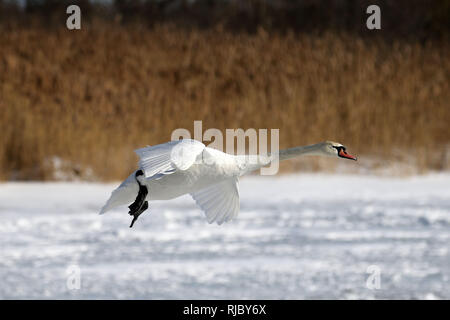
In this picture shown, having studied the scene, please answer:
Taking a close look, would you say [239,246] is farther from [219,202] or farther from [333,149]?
[333,149]

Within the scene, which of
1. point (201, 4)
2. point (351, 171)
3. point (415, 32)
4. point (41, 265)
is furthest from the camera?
point (201, 4)

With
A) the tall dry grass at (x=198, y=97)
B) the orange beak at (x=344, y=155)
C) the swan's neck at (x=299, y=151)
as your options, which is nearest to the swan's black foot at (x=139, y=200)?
the swan's neck at (x=299, y=151)

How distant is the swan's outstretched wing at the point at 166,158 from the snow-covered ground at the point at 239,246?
5.38 ft

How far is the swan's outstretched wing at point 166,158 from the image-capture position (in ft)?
5.43

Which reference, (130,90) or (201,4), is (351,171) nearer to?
(130,90)

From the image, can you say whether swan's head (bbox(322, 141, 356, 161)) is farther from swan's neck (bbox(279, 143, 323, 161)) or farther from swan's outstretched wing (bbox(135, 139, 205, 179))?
swan's outstretched wing (bbox(135, 139, 205, 179))

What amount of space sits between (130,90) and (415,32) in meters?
9.11

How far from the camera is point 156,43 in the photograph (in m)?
9.85

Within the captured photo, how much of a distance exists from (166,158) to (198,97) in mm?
6049

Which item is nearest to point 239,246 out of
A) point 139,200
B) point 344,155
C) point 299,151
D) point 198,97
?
point 198,97

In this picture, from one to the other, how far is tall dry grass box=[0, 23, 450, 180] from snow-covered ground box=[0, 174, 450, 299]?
474 mm

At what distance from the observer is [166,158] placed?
1701 mm
